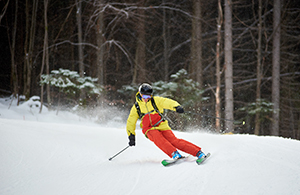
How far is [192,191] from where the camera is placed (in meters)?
3.11

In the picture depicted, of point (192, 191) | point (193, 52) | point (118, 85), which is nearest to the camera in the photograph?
point (192, 191)

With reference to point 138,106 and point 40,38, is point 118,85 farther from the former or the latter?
point 138,106

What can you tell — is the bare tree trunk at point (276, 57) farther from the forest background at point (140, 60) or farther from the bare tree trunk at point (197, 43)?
the bare tree trunk at point (197, 43)

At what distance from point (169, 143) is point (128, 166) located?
0.84m

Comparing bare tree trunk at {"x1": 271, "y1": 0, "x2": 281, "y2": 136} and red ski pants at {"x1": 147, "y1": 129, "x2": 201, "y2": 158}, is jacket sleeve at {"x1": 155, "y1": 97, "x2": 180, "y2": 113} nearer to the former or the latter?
red ski pants at {"x1": 147, "y1": 129, "x2": 201, "y2": 158}

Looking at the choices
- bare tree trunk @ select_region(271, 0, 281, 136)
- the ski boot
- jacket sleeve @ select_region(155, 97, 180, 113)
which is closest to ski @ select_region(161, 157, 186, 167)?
the ski boot

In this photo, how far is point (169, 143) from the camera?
423cm

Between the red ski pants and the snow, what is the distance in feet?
0.69

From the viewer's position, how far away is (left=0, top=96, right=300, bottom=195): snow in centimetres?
321

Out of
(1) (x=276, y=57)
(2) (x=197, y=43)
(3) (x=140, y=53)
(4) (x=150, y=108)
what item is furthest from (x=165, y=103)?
(1) (x=276, y=57)

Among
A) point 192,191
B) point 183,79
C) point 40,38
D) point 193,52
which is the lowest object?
point 192,191

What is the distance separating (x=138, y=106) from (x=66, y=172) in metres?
1.60

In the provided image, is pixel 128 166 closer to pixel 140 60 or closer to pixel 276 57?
pixel 140 60

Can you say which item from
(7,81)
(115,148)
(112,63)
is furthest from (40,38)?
(115,148)
